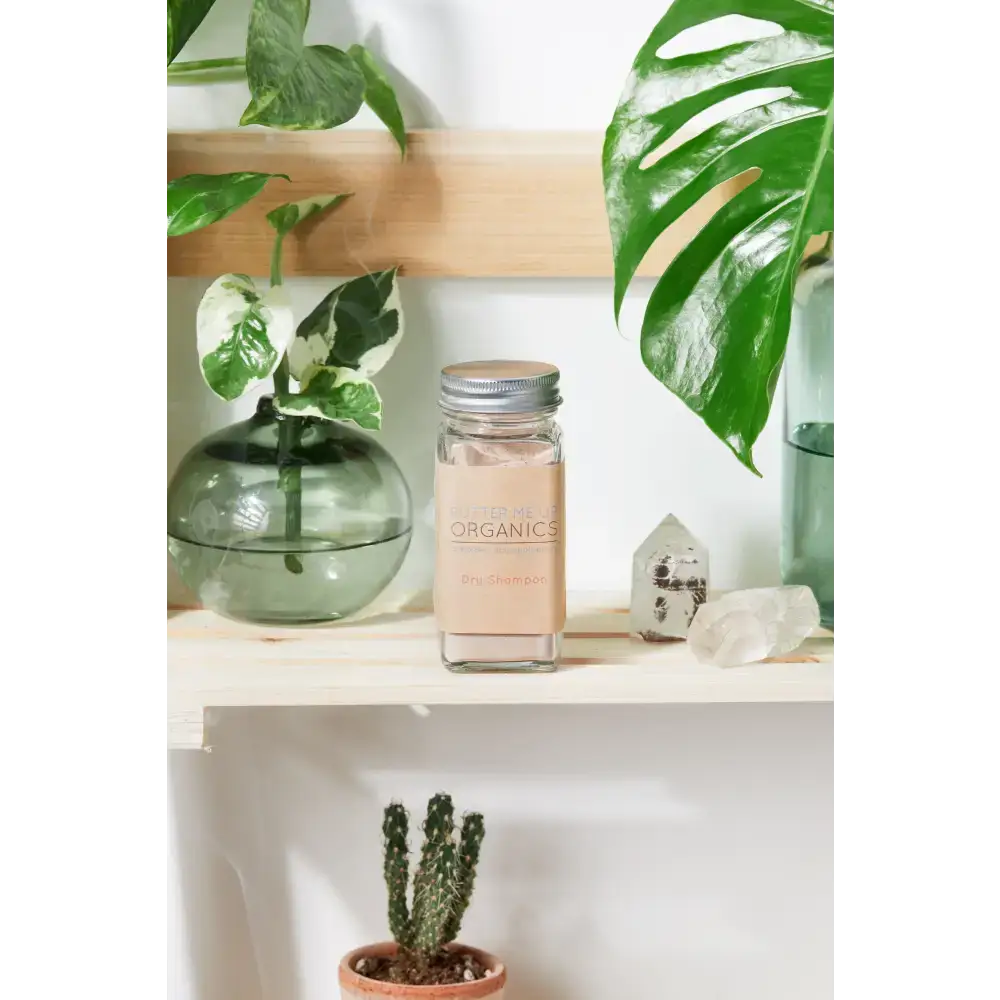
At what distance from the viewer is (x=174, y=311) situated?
0.93m

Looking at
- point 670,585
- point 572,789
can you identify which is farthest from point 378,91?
point 572,789

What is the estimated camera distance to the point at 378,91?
0.87 metres

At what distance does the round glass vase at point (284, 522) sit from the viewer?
0.83 meters

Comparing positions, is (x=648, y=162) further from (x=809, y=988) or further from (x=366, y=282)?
(x=809, y=988)

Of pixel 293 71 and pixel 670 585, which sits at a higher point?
pixel 293 71

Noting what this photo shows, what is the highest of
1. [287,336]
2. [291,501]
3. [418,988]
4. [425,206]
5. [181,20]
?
[181,20]

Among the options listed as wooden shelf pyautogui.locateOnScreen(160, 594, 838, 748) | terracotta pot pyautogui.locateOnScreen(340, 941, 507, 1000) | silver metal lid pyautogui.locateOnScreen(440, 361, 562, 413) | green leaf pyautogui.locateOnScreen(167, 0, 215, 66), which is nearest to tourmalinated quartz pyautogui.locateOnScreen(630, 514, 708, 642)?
wooden shelf pyautogui.locateOnScreen(160, 594, 838, 748)

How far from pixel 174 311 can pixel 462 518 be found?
1.05 ft

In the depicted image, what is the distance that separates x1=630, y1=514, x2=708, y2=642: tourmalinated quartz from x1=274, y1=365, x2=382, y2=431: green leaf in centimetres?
21

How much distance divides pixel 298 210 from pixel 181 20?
147 mm

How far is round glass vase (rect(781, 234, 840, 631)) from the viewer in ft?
2.82

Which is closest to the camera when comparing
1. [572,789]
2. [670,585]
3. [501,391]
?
[501,391]

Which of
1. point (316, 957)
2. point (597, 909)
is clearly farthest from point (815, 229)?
point (316, 957)

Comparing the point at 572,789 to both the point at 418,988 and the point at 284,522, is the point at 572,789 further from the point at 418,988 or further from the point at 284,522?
the point at 284,522
